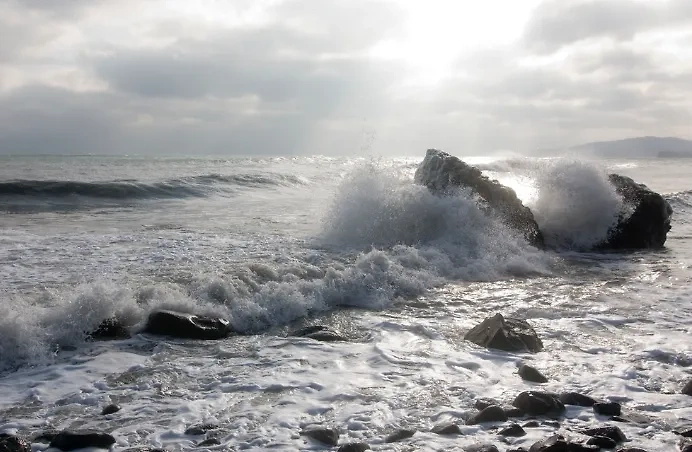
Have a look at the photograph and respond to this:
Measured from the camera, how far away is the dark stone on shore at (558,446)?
3342 millimetres

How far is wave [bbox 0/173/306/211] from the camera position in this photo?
18297 millimetres

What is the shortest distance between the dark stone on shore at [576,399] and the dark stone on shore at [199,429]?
2.52 metres

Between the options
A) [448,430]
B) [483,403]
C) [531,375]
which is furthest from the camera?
[531,375]

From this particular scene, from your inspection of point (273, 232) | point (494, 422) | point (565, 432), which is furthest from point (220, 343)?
point (273, 232)

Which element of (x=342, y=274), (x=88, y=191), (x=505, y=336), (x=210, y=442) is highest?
(x=88, y=191)

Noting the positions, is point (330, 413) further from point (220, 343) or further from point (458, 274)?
point (458, 274)

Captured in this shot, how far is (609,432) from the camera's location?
11.9ft

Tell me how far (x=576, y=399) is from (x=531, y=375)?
51 centimetres

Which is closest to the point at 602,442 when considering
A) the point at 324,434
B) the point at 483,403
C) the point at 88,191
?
the point at 483,403

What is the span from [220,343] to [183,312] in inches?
33.1

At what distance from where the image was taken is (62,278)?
7.42m

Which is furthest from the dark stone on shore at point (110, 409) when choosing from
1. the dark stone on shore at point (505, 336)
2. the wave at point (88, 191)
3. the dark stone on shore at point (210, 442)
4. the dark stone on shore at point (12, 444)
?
the wave at point (88, 191)

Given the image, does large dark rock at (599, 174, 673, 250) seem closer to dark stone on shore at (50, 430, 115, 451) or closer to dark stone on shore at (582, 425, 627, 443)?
dark stone on shore at (582, 425, 627, 443)

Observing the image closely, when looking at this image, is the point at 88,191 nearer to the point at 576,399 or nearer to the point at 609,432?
the point at 576,399
